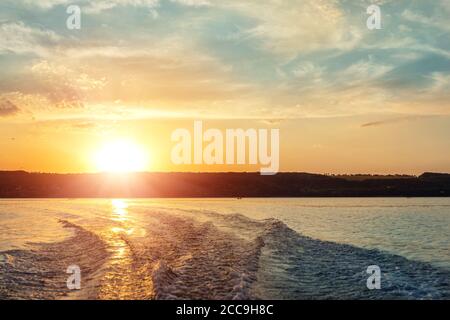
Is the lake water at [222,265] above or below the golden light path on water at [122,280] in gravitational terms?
below

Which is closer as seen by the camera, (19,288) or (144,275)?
(19,288)

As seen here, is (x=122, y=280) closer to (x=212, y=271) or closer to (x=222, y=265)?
(x=212, y=271)

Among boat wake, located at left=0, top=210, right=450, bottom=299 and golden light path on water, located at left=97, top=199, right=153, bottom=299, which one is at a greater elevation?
golden light path on water, located at left=97, top=199, right=153, bottom=299

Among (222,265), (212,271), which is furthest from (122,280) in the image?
(222,265)

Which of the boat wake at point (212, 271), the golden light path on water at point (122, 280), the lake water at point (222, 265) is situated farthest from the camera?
the lake water at point (222, 265)

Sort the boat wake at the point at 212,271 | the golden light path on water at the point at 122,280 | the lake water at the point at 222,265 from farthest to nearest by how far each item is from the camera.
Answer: the lake water at the point at 222,265 → the boat wake at the point at 212,271 → the golden light path on water at the point at 122,280

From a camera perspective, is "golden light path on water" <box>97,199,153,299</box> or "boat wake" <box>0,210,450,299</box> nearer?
"golden light path on water" <box>97,199,153,299</box>

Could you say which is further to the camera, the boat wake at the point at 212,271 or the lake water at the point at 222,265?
the lake water at the point at 222,265

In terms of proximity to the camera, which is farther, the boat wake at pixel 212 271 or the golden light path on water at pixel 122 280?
the boat wake at pixel 212 271

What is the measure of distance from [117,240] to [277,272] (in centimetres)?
1701

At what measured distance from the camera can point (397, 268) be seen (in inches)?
1035

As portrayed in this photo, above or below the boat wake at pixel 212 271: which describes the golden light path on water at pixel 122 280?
above
